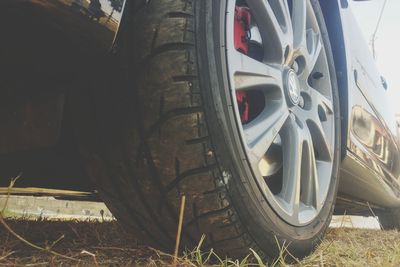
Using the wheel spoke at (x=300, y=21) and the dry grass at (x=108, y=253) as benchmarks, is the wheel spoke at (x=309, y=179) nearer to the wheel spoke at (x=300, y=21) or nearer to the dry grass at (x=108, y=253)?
the dry grass at (x=108, y=253)

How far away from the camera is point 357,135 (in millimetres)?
2018

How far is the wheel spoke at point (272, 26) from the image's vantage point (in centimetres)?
135

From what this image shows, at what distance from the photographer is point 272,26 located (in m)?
1.39

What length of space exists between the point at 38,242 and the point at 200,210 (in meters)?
0.79

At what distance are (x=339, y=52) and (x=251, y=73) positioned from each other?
33.4 inches

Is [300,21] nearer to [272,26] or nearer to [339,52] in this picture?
[272,26]

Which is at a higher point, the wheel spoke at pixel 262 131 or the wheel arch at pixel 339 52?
the wheel arch at pixel 339 52

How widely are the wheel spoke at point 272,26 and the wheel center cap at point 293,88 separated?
69 mm

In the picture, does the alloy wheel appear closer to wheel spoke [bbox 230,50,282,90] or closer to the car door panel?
wheel spoke [bbox 230,50,282,90]

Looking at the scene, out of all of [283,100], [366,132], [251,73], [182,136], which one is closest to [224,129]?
[182,136]

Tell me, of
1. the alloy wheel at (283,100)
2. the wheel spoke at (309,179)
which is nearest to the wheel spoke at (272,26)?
the alloy wheel at (283,100)

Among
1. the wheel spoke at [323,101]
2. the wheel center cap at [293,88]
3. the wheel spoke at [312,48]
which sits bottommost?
the wheel spoke at [323,101]

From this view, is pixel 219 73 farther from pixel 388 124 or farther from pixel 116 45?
pixel 388 124

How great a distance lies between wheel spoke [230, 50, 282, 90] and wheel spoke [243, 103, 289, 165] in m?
0.10
